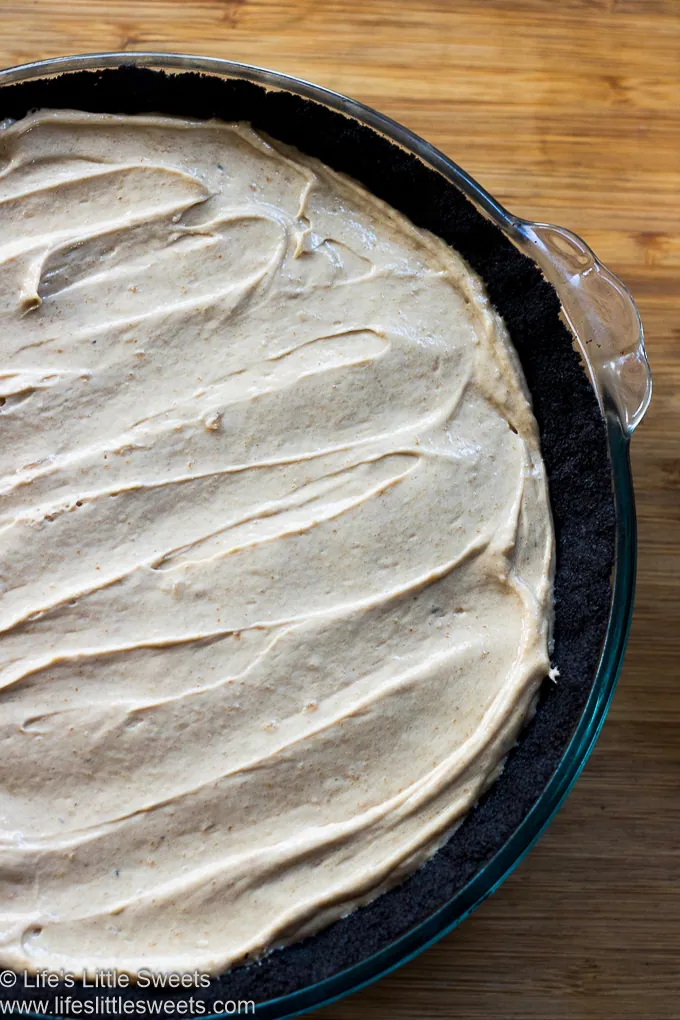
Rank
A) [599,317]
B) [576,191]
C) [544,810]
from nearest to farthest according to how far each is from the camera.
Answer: [544,810] < [599,317] < [576,191]

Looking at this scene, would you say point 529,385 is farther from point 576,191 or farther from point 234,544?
point 234,544

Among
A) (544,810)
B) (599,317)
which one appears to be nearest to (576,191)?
(599,317)

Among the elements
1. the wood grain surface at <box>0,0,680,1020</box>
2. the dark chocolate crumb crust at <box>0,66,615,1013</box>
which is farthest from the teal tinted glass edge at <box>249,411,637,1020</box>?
the wood grain surface at <box>0,0,680,1020</box>

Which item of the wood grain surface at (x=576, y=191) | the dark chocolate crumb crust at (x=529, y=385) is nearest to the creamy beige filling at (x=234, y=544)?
the dark chocolate crumb crust at (x=529, y=385)

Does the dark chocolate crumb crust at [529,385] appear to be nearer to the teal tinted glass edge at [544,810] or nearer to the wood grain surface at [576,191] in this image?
the teal tinted glass edge at [544,810]

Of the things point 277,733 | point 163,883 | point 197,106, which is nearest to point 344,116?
point 197,106

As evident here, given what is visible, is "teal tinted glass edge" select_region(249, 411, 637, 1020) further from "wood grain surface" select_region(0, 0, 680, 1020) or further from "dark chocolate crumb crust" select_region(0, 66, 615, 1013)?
"wood grain surface" select_region(0, 0, 680, 1020)

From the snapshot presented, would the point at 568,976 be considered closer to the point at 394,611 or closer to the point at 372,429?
the point at 394,611
